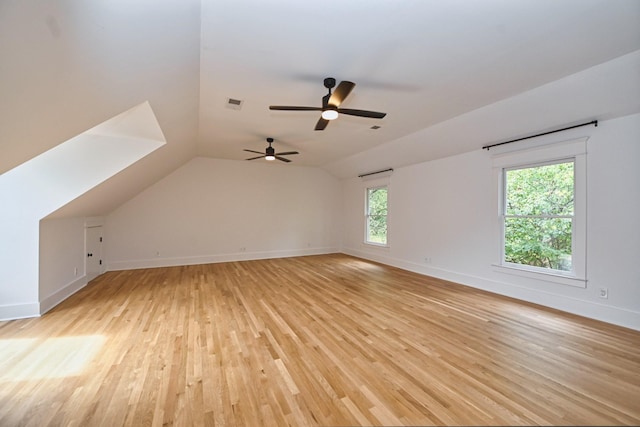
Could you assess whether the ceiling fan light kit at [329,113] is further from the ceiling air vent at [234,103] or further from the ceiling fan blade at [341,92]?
the ceiling air vent at [234,103]

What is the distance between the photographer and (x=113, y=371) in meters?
2.09

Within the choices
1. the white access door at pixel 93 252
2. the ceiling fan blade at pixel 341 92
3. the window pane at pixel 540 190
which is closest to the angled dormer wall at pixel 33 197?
the white access door at pixel 93 252

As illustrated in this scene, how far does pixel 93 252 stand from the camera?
4988 mm

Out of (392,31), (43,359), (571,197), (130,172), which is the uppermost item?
(392,31)

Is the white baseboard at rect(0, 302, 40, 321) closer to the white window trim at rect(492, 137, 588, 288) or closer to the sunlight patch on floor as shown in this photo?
the sunlight patch on floor

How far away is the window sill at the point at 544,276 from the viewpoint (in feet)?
10.9

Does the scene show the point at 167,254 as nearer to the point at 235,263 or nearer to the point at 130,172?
the point at 235,263

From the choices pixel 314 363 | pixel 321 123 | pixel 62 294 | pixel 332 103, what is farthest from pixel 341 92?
pixel 62 294

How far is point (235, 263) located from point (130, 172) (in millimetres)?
3284

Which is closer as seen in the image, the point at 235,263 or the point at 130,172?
the point at 130,172

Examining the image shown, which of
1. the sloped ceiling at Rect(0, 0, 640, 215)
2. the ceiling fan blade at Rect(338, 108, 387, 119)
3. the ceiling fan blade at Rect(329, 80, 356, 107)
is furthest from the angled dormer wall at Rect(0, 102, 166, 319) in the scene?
the ceiling fan blade at Rect(338, 108, 387, 119)

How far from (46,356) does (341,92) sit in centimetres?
366

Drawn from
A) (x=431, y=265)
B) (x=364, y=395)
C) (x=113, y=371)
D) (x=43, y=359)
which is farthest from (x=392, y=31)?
(x=431, y=265)

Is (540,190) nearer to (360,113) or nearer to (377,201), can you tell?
(360,113)
